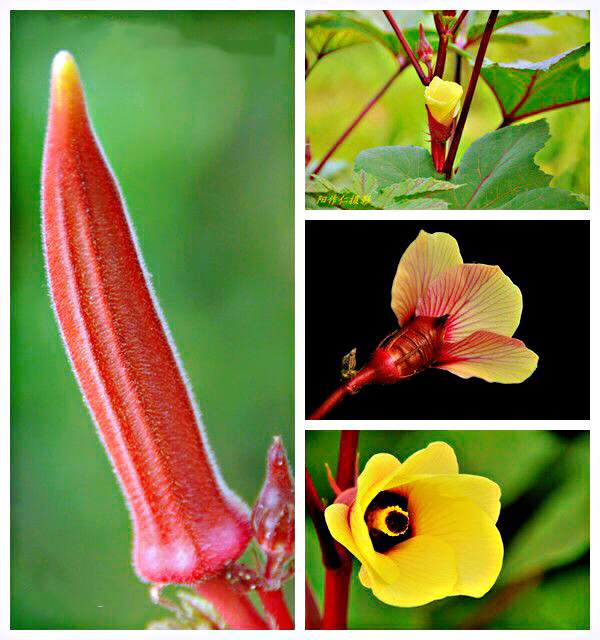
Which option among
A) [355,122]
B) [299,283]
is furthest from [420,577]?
[355,122]

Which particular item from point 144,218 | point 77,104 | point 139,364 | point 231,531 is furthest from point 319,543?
point 77,104

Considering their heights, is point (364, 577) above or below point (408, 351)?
below

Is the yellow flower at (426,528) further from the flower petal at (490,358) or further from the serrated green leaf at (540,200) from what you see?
the serrated green leaf at (540,200)

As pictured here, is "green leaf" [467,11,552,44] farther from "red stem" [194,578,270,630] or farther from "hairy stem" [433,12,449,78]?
"red stem" [194,578,270,630]

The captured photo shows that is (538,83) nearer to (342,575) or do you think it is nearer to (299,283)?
(299,283)

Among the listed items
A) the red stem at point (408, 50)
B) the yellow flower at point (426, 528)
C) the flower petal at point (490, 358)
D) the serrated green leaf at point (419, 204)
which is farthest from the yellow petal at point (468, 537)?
the red stem at point (408, 50)

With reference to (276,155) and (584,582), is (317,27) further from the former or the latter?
(584,582)

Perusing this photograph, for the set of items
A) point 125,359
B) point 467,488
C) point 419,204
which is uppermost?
point 419,204
